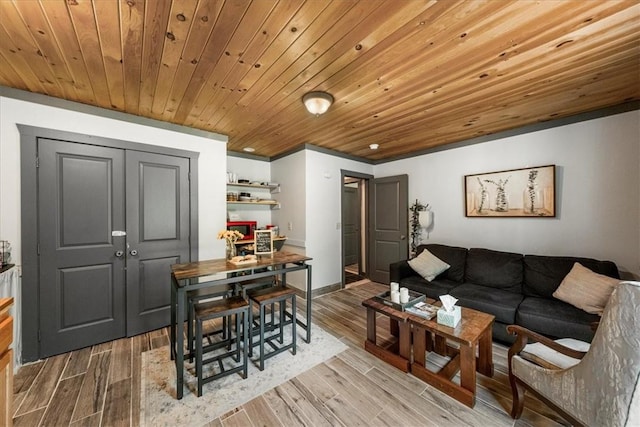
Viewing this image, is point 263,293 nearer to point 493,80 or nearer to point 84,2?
point 84,2

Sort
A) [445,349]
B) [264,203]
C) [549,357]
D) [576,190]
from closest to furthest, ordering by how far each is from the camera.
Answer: [549,357], [445,349], [576,190], [264,203]

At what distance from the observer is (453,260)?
3449mm

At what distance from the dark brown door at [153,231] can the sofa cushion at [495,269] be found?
12.6 feet

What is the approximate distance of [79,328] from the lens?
2457 mm

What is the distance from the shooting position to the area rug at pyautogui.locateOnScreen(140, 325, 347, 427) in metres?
1.67

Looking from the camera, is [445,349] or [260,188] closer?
[445,349]

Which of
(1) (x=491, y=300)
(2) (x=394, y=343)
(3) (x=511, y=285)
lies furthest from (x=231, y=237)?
(3) (x=511, y=285)

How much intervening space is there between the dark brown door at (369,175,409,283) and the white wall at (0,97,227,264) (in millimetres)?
2869

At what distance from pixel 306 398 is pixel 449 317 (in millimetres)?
1288

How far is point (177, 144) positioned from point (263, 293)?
2.26 m

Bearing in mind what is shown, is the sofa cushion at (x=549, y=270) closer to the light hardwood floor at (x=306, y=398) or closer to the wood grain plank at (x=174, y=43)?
the light hardwood floor at (x=306, y=398)

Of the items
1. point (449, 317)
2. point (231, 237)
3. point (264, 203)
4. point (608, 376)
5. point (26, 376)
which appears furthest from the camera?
point (264, 203)

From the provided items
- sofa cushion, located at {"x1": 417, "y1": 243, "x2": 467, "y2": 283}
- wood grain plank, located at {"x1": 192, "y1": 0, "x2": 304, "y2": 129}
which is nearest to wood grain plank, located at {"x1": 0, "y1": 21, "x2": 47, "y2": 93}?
wood grain plank, located at {"x1": 192, "y1": 0, "x2": 304, "y2": 129}

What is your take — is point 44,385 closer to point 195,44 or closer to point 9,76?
point 9,76
